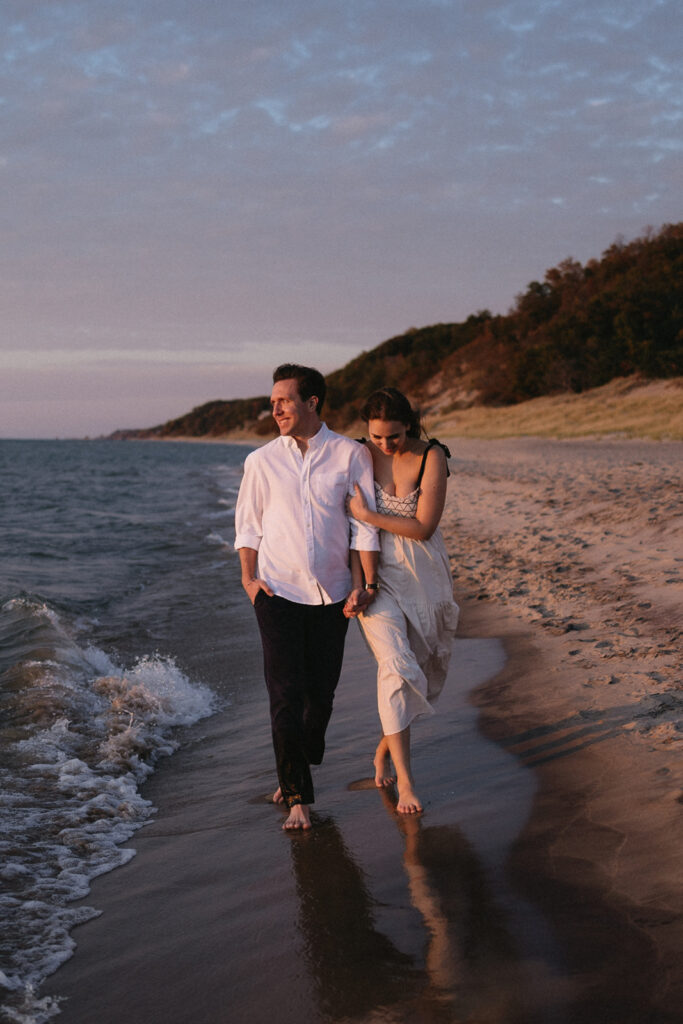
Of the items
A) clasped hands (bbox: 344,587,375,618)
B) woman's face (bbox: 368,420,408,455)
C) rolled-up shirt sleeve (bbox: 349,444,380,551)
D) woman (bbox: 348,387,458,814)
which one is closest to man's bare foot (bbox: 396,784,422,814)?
woman (bbox: 348,387,458,814)

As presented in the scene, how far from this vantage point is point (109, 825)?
4.00 m

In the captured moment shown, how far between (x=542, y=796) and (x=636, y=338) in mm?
33454

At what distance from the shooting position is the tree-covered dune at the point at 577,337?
34.4 meters

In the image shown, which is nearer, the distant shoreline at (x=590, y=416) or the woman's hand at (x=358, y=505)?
the woman's hand at (x=358, y=505)

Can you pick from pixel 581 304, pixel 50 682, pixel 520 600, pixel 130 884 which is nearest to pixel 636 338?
pixel 581 304

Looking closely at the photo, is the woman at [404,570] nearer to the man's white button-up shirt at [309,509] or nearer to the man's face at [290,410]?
the man's white button-up shirt at [309,509]

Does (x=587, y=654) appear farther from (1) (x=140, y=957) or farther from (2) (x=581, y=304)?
(2) (x=581, y=304)

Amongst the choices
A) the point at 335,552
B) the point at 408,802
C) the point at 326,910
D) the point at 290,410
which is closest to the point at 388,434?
the point at 290,410

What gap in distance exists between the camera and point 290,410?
3.66 m

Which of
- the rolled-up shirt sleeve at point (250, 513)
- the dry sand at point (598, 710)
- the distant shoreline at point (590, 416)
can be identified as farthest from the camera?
the distant shoreline at point (590, 416)

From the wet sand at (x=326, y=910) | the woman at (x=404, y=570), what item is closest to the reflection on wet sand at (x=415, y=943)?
the wet sand at (x=326, y=910)

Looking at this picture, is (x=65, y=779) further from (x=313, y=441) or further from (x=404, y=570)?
(x=313, y=441)

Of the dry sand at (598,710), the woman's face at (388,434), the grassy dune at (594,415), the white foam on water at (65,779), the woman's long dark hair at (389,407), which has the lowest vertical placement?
the white foam on water at (65,779)

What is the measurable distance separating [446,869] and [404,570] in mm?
1235
